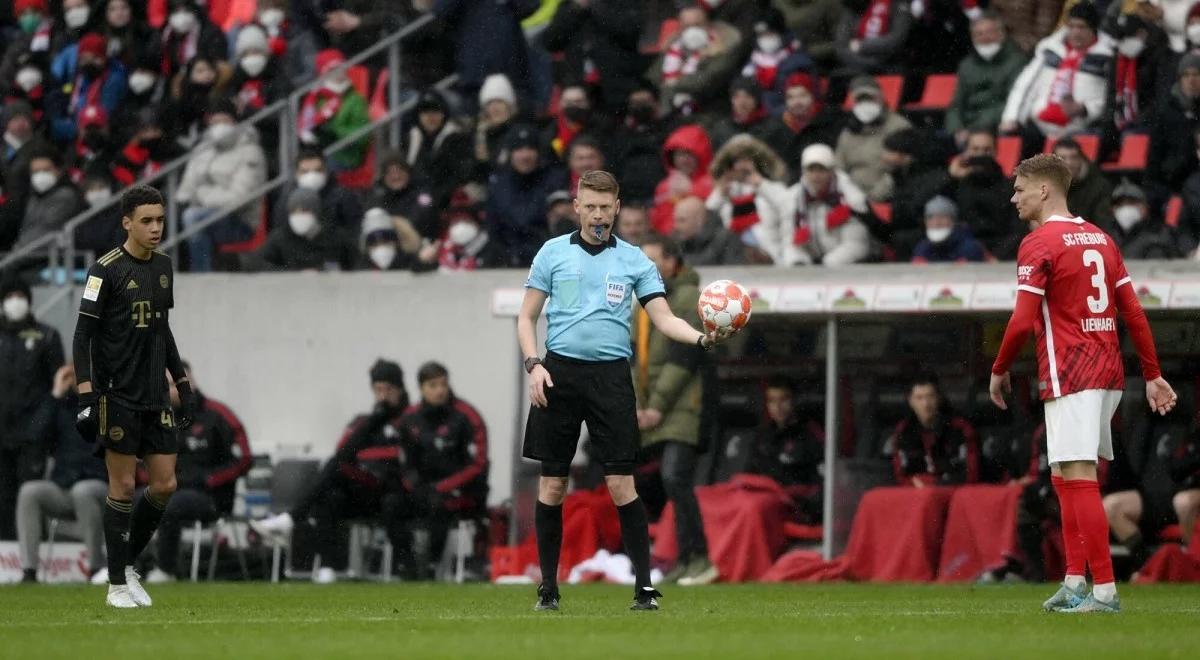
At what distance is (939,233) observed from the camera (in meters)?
17.2

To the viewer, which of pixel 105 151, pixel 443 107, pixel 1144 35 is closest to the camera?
pixel 1144 35

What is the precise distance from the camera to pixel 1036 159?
10.7 m

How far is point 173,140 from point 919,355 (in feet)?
31.9

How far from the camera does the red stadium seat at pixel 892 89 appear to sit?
2000cm

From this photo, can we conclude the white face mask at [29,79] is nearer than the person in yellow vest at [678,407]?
No

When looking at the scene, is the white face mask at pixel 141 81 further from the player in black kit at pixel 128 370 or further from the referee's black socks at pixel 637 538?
the referee's black socks at pixel 637 538

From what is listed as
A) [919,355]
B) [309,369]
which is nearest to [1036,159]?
[919,355]

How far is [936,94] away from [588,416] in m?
9.96

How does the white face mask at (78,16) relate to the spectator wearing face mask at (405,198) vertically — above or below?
above

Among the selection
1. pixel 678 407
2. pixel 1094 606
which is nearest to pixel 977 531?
pixel 678 407

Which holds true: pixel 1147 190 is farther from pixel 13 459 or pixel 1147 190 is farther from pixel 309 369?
pixel 13 459

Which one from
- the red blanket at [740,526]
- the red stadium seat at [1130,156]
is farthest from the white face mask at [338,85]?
the red stadium seat at [1130,156]

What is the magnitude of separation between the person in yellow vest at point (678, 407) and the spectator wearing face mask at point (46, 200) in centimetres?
806

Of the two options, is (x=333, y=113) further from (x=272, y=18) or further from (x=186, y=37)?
(x=186, y=37)
